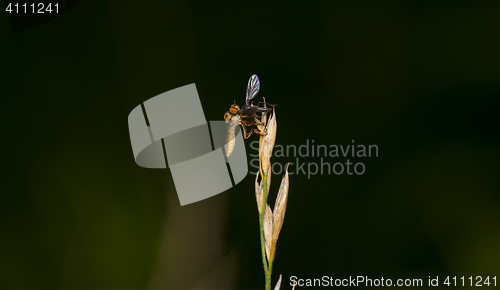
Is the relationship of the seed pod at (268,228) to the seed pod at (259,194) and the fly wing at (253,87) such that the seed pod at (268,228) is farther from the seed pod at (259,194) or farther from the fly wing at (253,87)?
the fly wing at (253,87)

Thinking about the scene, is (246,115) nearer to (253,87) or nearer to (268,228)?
(253,87)

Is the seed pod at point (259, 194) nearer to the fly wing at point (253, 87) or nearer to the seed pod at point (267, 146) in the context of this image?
the seed pod at point (267, 146)

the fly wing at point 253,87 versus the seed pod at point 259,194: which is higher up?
the fly wing at point 253,87

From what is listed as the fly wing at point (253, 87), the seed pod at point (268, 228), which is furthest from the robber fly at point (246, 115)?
the seed pod at point (268, 228)

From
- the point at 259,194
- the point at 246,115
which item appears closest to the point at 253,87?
the point at 246,115

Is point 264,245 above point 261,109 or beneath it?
beneath

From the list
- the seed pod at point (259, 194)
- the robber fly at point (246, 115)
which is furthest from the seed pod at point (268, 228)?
the robber fly at point (246, 115)

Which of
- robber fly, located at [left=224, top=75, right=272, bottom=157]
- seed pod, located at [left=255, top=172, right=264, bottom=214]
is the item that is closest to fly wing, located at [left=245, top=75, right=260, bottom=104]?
robber fly, located at [left=224, top=75, right=272, bottom=157]

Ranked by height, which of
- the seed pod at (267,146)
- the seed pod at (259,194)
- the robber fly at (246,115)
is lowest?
the seed pod at (259,194)

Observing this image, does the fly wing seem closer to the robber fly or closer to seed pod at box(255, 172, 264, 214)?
the robber fly

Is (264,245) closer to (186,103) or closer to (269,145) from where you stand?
(269,145)

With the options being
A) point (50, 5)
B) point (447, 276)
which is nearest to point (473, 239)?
point (447, 276)
